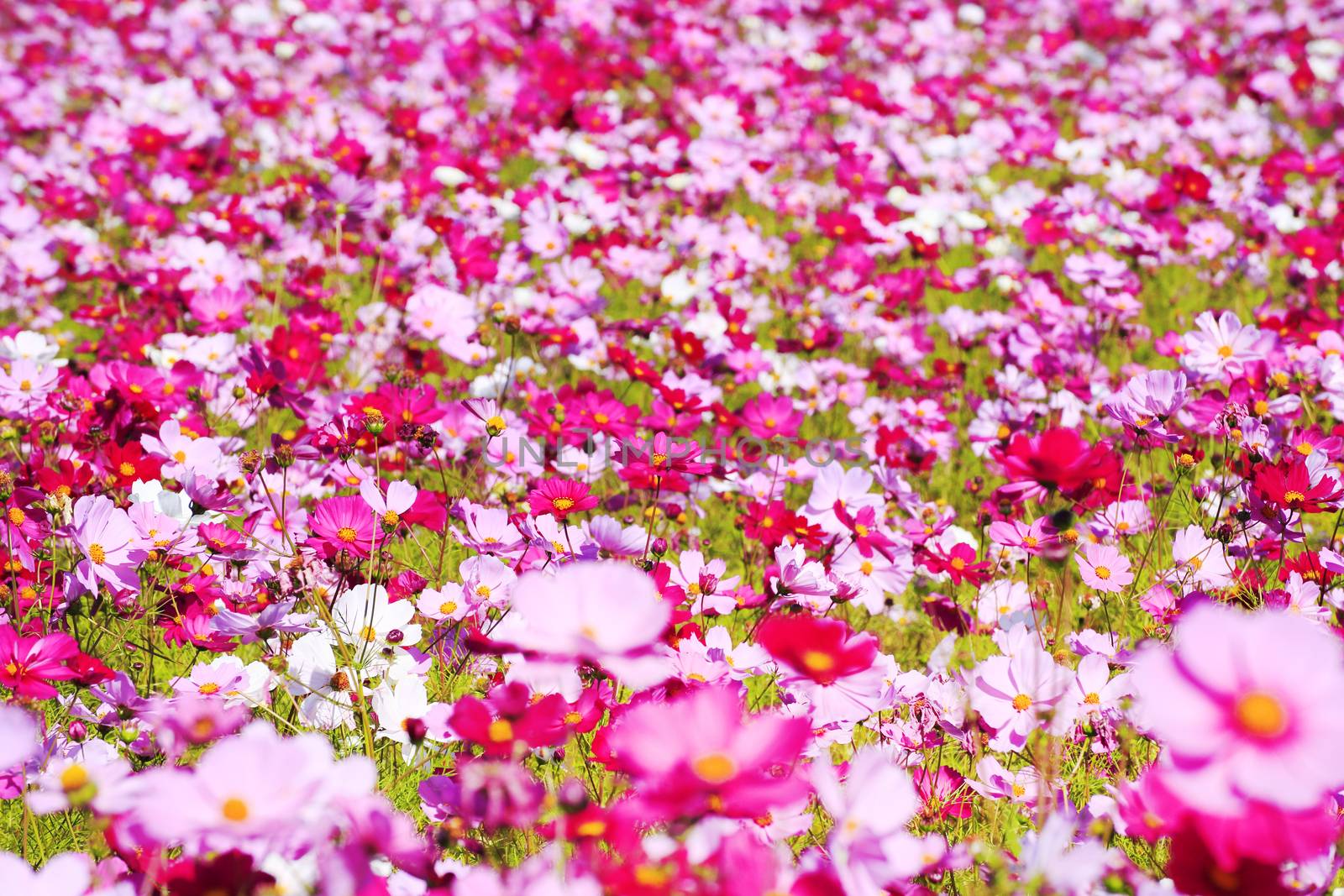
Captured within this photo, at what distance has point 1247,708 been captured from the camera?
0.81m

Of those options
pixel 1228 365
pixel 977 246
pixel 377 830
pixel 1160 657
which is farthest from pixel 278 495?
pixel 977 246

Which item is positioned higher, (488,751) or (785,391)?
(488,751)

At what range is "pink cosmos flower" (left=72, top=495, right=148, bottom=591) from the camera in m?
1.53

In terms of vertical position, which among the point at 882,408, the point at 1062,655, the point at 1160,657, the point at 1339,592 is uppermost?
the point at 1160,657

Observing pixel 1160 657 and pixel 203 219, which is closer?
pixel 1160 657

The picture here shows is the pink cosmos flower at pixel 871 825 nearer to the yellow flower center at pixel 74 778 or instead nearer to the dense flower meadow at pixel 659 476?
the dense flower meadow at pixel 659 476

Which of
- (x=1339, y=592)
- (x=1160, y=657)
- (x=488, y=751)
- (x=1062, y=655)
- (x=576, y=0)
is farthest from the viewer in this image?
(x=576, y=0)

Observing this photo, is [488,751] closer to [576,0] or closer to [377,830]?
[377,830]

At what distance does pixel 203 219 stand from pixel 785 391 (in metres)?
1.88

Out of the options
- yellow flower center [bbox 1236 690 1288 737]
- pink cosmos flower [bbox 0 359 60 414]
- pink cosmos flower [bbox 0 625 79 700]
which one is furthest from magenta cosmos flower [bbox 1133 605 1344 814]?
pink cosmos flower [bbox 0 359 60 414]

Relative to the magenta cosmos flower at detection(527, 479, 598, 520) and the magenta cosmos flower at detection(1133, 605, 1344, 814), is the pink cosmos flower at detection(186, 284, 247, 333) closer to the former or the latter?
the magenta cosmos flower at detection(527, 479, 598, 520)

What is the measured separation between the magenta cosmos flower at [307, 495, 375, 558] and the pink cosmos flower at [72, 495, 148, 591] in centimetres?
25

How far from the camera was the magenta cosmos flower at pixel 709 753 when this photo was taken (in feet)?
2.74

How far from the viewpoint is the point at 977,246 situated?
3982mm
